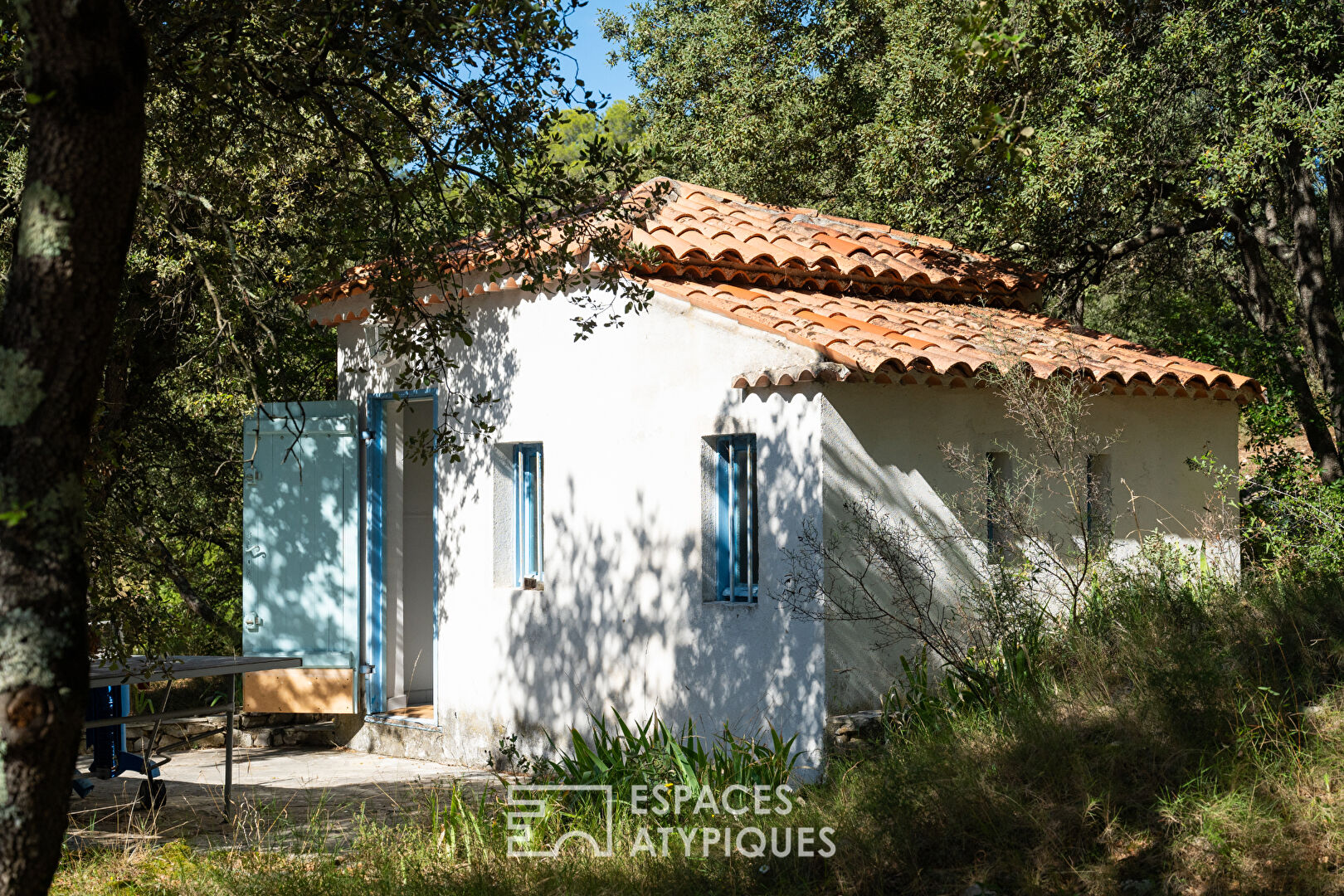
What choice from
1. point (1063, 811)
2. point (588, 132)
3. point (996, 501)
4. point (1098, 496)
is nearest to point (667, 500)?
point (996, 501)

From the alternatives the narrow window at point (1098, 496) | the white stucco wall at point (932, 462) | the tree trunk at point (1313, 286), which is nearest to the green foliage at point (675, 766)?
A: the white stucco wall at point (932, 462)

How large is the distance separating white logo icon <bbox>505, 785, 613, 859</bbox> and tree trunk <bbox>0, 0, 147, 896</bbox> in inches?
123

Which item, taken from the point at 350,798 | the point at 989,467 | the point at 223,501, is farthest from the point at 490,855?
the point at 223,501

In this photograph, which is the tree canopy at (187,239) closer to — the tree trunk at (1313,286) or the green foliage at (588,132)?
the green foliage at (588,132)

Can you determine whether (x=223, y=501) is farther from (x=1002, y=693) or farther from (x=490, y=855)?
(x=1002, y=693)

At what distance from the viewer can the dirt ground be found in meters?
6.75

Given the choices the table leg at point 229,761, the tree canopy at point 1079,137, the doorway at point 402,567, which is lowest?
the table leg at point 229,761

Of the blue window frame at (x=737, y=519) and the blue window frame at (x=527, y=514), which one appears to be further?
the blue window frame at (x=527, y=514)

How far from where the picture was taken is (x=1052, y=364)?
294 inches

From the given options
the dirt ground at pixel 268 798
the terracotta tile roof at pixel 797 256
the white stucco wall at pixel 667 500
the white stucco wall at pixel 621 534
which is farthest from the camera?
the terracotta tile roof at pixel 797 256

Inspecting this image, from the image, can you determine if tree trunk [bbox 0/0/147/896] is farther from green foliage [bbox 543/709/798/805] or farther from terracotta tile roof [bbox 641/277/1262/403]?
terracotta tile roof [bbox 641/277/1262/403]

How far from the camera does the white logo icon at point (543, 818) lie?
5.41 m

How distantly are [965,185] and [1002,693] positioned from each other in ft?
22.4

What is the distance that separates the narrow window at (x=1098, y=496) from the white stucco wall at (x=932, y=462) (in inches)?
2.3
